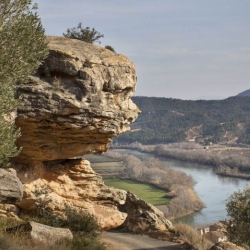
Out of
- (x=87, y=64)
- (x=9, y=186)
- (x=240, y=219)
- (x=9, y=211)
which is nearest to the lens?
(x=9, y=186)

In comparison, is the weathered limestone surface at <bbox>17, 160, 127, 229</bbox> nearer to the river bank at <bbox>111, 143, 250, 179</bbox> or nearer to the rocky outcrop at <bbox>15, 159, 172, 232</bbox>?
the rocky outcrop at <bbox>15, 159, 172, 232</bbox>

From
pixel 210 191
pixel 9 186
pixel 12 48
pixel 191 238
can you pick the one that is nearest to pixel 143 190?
pixel 210 191

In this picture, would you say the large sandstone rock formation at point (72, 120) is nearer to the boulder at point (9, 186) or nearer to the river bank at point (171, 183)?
the boulder at point (9, 186)

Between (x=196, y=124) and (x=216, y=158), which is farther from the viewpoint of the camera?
(x=196, y=124)

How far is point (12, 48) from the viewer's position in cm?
883

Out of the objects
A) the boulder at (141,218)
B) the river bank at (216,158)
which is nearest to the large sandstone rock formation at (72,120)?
the boulder at (141,218)

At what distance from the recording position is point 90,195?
56.8 feet

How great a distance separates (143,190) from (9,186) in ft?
200

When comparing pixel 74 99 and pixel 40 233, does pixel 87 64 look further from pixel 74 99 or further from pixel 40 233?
pixel 40 233

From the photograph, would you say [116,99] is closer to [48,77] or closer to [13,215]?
[48,77]

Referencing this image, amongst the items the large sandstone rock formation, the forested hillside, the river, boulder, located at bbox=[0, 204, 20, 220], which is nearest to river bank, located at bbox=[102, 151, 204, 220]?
the river

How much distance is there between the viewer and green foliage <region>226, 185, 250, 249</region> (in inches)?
743

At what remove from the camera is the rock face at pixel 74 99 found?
491 inches

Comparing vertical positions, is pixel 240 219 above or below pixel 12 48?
below
